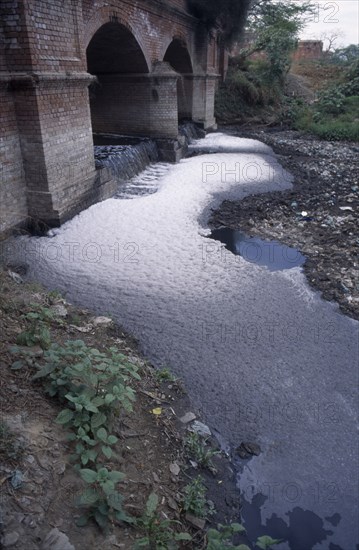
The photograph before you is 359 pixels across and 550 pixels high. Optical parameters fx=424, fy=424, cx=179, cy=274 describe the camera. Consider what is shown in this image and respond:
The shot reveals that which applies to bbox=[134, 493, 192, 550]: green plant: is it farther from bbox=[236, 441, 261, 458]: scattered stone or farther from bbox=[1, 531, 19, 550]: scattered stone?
→ bbox=[236, 441, 261, 458]: scattered stone

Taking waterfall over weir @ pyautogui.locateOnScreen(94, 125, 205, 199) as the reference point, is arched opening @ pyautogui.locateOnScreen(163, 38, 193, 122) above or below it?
above

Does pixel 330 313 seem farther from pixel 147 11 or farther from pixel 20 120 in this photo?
pixel 147 11

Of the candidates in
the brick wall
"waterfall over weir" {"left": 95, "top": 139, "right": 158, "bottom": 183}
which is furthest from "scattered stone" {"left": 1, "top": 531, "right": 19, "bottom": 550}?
"waterfall over weir" {"left": 95, "top": 139, "right": 158, "bottom": 183}

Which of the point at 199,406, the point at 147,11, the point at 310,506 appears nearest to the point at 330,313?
the point at 199,406

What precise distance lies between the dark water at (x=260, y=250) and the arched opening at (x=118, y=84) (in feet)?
20.4

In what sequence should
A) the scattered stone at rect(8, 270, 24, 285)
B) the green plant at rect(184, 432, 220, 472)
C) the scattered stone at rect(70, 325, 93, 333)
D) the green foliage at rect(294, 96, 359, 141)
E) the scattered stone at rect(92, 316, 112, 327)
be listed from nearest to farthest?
1. the green plant at rect(184, 432, 220, 472)
2. the scattered stone at rect(70, 325, 93, 333)
3. the scattered stone at rect(92, 316, 112, 327)
4. the scattered stone at rect(8, 270, 24, 285)
5. the green foliage at rect(294, 96, 359, 141)

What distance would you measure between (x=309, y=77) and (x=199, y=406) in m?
26.4

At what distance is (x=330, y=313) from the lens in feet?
16.2

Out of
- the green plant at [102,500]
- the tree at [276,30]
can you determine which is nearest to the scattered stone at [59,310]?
the green plant at [102,500]

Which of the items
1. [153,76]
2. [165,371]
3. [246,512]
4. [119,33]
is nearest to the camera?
[246,512]

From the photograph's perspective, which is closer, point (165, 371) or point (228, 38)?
point (165, 371)

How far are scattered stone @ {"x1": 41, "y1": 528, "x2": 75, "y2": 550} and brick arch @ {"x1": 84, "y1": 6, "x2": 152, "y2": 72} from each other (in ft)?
24.3

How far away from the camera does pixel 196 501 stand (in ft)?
8.68

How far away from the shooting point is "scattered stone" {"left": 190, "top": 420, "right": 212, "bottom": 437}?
10.8 feet
